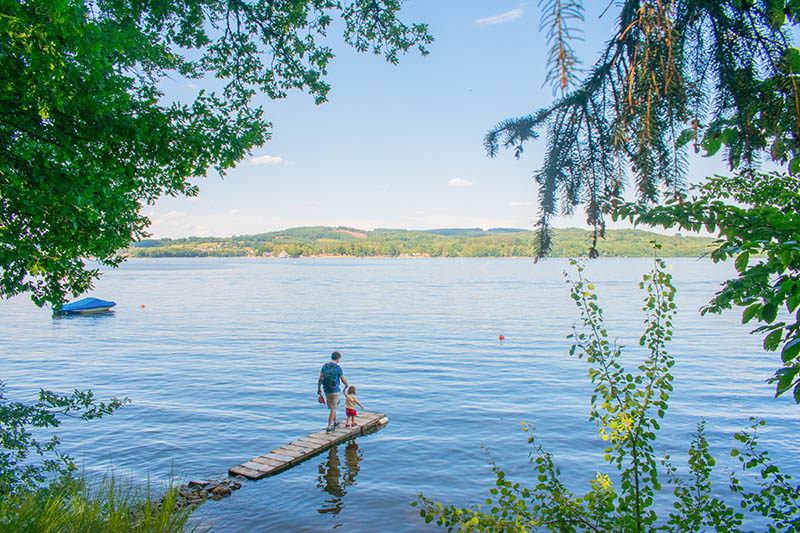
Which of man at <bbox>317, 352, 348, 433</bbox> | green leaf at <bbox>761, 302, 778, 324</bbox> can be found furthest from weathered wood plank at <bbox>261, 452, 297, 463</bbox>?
green leaf at <bbox>761, 302, 778, 324</bbox>

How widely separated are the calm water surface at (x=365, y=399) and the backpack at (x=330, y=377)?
6.76 feet

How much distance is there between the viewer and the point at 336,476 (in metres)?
15.1

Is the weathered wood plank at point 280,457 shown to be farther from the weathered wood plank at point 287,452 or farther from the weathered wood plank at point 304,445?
the weathered wood plank at point 304,445

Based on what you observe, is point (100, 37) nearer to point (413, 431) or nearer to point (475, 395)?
point (413, 431)

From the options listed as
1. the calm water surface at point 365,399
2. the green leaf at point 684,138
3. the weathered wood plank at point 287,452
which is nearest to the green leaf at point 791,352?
the green leaf at point 684,138

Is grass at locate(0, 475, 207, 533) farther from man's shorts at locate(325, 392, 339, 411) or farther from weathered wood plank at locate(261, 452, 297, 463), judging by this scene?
man's shorts at locate(325, 392, 339, 411)

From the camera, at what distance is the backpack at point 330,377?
1702cm

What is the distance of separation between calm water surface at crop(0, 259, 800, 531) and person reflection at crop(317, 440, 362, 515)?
2.4 inches

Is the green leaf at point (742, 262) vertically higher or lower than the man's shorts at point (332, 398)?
higher

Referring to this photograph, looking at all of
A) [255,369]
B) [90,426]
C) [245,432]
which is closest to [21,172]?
[245,432]

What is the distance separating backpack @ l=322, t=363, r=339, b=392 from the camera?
55.8 feet

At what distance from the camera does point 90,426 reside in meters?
20.2

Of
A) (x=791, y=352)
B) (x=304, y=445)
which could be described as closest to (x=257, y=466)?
(x=304, y=445)

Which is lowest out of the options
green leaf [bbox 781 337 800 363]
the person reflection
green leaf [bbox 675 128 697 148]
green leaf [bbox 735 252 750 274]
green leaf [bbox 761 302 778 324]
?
the person reflection
